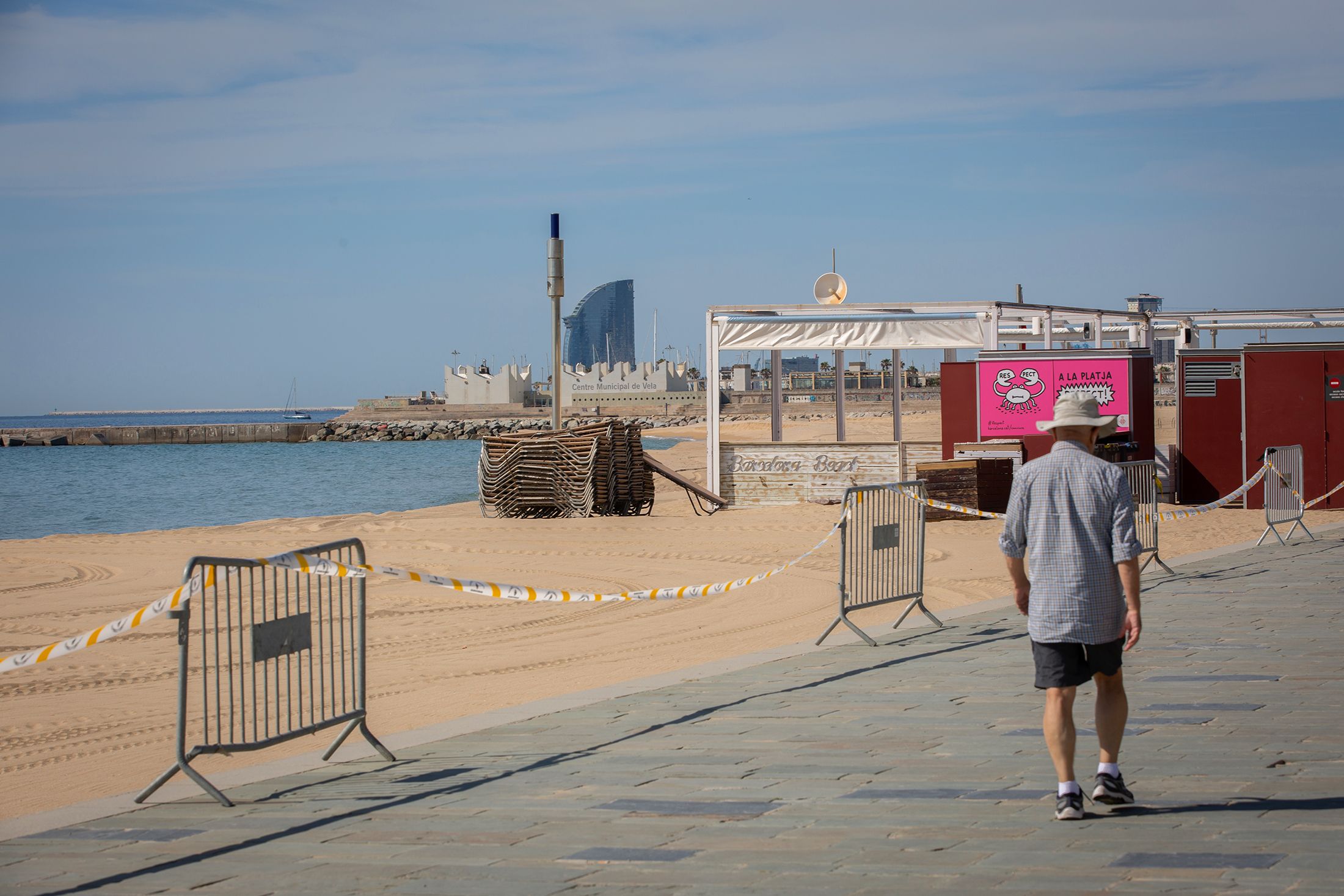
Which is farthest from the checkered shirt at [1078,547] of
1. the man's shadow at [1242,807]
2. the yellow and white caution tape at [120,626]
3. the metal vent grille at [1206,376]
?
the metal vent grille at [1206,376]

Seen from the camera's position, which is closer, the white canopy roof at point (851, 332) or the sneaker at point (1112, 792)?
the sneaker at point (1112, 792)

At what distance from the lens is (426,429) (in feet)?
371

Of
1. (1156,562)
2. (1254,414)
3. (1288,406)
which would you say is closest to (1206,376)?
(1254,414)

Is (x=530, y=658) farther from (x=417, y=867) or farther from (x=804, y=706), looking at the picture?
(x=417, y=867)

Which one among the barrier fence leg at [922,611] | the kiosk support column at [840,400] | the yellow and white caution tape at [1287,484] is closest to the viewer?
the barrier fence leg at [922,611]

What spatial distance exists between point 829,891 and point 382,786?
2.49m

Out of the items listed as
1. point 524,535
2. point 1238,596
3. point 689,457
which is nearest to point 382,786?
point 1238,596

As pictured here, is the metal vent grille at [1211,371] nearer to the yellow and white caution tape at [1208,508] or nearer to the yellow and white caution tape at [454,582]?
the yellow and white caution tape at [1208,508]

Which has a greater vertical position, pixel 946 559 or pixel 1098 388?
pixel 1098 388

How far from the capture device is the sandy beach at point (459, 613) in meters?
7.88

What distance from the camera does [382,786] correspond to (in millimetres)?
5879

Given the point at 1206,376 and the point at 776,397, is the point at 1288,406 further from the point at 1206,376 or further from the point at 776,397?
the point at 776,397

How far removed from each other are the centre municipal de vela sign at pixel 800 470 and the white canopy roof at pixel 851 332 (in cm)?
165

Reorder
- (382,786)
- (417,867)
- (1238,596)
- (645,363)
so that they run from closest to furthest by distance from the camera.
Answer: (417,867), (382,786), (1238,596), (645,363)
